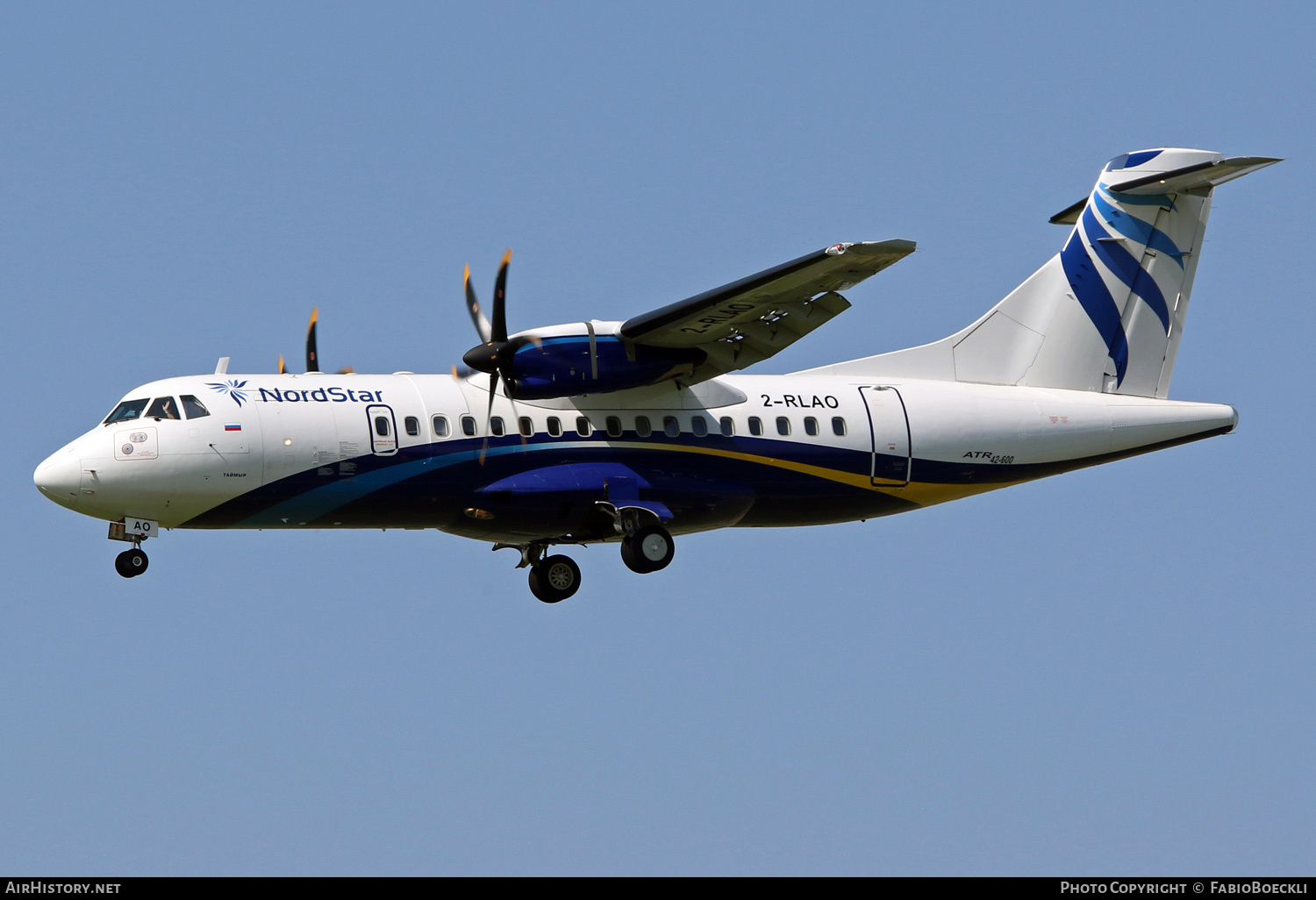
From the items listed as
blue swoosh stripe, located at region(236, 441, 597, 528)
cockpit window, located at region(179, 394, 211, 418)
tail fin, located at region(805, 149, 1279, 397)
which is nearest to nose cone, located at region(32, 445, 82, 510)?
cockpit window, located at region(179, 394, 211, 418)

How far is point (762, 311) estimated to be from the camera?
71.3ft

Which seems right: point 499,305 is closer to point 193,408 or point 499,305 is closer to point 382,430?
point 382,430

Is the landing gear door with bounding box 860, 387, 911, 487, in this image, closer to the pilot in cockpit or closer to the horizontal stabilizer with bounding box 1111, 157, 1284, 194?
the horizontal stabilizer with bounding box 1111, 157, 1284, 194

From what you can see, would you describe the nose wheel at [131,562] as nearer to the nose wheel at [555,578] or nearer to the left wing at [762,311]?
the nose wheel at [555,578]

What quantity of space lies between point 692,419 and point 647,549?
2.01 meters

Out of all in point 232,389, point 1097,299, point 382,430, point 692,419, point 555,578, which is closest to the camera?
point 232,389

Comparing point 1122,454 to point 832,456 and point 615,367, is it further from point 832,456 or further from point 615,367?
point 615,367

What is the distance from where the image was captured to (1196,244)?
26.2 metres

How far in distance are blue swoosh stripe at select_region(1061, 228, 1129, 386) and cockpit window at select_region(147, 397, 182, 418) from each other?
13.6 m

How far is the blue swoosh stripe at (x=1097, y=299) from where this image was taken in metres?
25.8

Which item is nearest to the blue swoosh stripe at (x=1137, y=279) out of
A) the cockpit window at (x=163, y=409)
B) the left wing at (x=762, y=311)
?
the left wing at (x=762, y=311)

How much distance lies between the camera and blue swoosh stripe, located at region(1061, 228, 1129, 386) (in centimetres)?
2577

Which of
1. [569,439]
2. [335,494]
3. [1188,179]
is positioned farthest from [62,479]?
[1188,179]
